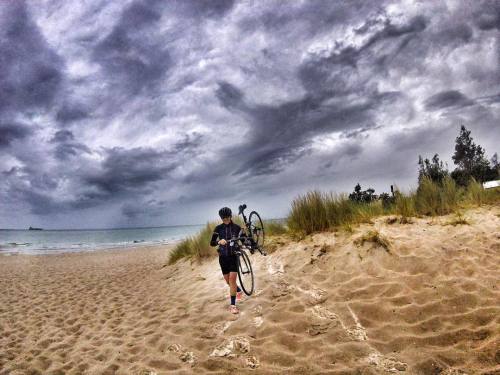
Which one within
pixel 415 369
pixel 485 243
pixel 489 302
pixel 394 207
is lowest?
pixel 415 369

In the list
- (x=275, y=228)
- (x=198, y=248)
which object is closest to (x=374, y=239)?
(x=275, y=228)

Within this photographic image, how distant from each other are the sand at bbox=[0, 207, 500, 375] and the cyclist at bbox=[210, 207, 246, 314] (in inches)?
15.3

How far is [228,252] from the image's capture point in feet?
21.3

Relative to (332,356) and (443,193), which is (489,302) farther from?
(443,193)

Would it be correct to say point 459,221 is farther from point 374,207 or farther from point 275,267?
point 275,267

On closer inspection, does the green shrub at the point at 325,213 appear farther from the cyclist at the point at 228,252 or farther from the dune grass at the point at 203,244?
the cyclist at the point at 228,252

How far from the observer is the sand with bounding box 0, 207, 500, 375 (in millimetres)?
4371

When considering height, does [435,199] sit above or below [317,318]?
above

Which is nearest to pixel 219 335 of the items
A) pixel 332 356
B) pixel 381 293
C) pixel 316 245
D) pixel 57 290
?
pixel 332 356

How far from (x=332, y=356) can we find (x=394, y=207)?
627 cm

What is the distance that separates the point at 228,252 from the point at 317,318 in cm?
224

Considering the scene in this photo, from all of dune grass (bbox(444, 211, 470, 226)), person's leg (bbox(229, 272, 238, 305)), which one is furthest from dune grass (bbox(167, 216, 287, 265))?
dune grass (bbox(444, 211, 470, 226))

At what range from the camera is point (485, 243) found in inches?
269

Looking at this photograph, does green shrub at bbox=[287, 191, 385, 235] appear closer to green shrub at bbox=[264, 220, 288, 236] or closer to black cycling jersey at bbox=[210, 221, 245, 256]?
green shrub at bbox=[264, 220, 288, 236]
